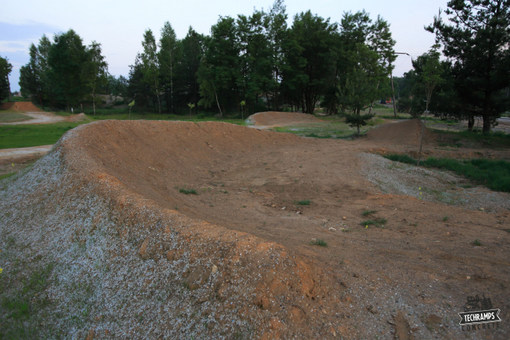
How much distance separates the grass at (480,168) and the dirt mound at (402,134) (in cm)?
515

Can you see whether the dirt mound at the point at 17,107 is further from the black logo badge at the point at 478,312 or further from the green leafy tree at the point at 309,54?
the black logo badge at the point at 478,312

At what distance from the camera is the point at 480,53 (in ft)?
59.4

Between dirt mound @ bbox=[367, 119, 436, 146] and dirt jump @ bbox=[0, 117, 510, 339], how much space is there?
10.3 metres

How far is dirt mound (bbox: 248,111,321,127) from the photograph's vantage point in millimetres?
32562

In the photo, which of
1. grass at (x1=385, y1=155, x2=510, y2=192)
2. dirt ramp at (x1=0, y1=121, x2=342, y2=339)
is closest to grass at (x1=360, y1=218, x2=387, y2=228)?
dirt ramp at (x1=0, y1=121, x2=342, y2=339)

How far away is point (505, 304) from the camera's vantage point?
3479 mm

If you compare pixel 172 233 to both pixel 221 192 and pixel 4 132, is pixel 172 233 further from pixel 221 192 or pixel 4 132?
pixel 4 132

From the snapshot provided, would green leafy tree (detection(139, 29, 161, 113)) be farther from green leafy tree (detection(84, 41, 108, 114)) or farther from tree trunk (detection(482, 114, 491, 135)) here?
tree trunk (detection(482, 114, 491, 135))

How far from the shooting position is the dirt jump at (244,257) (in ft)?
11.1

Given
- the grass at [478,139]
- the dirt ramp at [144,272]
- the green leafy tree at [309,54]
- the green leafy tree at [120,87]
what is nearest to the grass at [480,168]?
the grass at [478,139]

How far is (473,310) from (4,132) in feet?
88.2

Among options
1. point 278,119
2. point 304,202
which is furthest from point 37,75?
point 304,202

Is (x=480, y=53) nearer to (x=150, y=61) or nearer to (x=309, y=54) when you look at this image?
(x=309, y=54)

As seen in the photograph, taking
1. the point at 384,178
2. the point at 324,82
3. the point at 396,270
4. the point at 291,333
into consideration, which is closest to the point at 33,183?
the point at 291,333
